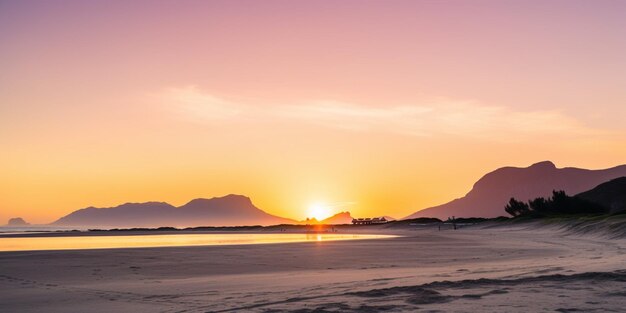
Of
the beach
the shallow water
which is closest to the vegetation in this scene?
the shallow water

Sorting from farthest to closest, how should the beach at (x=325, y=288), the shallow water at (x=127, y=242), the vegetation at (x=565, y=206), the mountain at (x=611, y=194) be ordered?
the mountain at (x=611, y=194)
the vegetation at (x=565, y=206)
the shallow water at (x=127, y=242)
the beach at (x=325, y=288)

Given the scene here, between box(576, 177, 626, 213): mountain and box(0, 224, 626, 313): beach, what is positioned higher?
box(576, 177, 626, 213): mountain

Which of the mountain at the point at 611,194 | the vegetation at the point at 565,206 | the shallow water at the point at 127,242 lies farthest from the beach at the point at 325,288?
the mountain at the point at 611,194

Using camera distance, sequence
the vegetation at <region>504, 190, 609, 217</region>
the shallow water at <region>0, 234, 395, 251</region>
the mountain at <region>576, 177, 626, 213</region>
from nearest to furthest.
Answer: the shallow water at <region>0, 234, 395, 251</region> → the vegetation at <region>504, 190, 609, 217</region> → the mountain at <region>576, 177, 626, 213</region>

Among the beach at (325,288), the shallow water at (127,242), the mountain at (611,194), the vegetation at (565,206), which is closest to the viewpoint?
the beach at (325,288)

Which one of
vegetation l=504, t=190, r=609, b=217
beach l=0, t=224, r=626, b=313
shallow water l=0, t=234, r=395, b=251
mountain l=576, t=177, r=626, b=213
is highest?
mountain l=576, t=177, r=626, b=213

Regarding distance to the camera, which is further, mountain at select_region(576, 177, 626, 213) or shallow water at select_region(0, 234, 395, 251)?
mountain at select_region(576, 177, 626, 213)

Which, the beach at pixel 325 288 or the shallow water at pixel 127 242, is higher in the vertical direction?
the shallow water at pixel 127 242

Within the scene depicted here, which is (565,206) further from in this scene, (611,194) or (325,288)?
(325,288)

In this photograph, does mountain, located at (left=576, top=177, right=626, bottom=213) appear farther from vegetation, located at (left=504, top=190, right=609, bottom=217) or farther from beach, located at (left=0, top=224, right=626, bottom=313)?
beach, located at (left=0, top=224, right=626, bottom=313)

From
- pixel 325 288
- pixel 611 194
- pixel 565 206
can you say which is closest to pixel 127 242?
pixel 325 288

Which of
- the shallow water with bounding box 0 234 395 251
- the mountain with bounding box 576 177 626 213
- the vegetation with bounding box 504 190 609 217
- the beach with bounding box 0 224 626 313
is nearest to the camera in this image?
the beach with bounding box 0 224 626 313

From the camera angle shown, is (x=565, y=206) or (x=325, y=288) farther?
(x=565, y=206)

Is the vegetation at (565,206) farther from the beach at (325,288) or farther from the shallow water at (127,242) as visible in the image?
the beach at (325,288)
